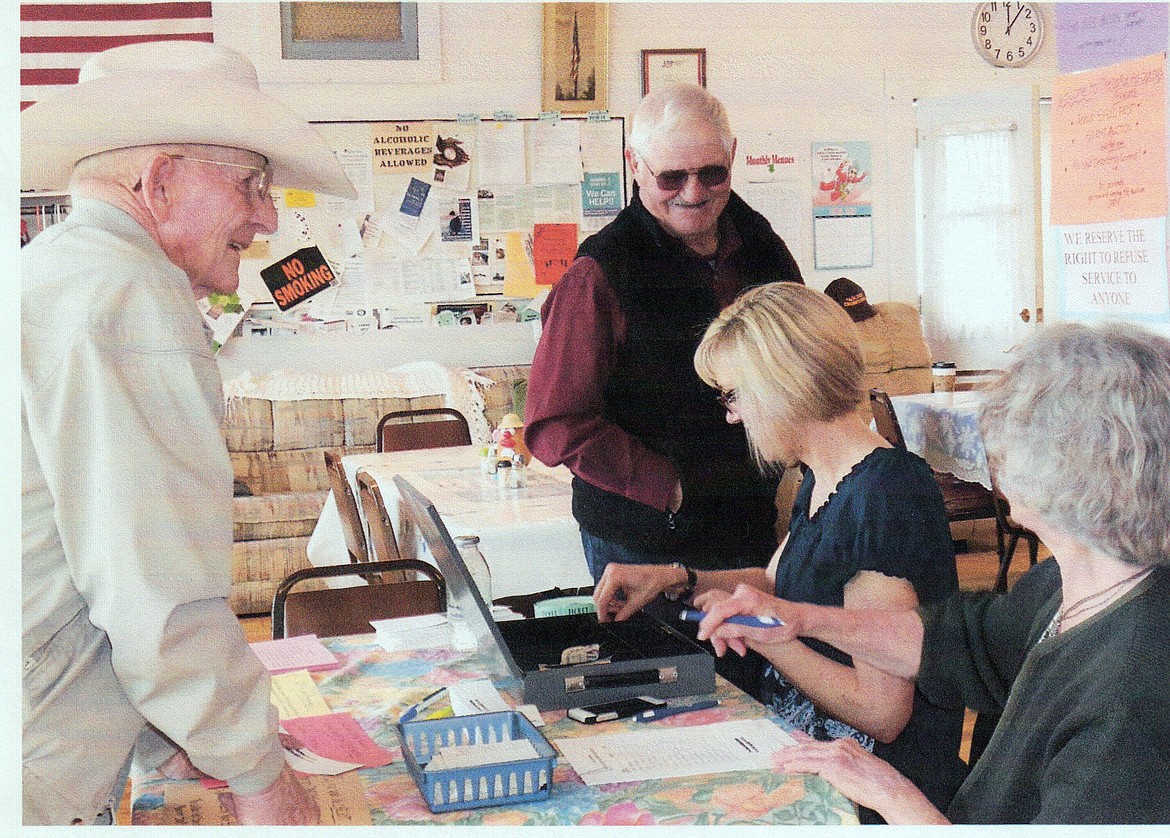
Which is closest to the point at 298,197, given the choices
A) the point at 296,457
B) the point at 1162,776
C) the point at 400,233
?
the point at 400,233

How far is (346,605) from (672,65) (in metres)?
4.62

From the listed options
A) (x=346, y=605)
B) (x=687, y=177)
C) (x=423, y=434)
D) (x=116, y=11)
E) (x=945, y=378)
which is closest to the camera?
(x=687, y=177)

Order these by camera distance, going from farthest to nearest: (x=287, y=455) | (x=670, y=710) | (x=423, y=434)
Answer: (x=287, y=455), (x=423, y=434), (x=670, y=710)

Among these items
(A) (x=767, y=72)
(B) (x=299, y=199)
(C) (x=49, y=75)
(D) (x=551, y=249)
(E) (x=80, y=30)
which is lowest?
(D) (x=551, y=249)

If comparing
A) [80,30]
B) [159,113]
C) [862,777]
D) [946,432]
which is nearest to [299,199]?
[80,30]

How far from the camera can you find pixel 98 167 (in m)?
1.30

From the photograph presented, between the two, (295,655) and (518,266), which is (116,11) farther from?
(295,655)

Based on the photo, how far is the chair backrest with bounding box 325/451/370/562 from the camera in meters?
3.82

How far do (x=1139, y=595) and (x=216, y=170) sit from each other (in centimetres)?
112

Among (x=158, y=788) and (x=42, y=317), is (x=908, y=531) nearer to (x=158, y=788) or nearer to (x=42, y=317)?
(x=158, y=788)

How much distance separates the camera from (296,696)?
67.1 inches

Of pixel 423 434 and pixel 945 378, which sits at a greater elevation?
pixel 945 378

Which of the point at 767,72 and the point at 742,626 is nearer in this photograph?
the point at 742,626

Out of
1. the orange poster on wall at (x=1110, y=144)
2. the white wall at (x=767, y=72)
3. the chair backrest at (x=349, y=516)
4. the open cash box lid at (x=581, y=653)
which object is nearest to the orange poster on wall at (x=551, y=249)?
the white wall at (x=767, y=72)
